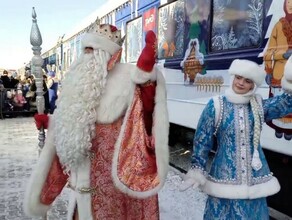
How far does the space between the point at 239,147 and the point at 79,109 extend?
869 mm

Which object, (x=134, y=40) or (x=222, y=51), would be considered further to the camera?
(x=134, y=40)

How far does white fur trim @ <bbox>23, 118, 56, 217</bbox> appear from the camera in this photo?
199cm

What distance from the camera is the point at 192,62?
4.59 metres

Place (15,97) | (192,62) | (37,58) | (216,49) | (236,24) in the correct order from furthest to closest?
(15,97), (192,62), (216,49), (236,24), (37,58)

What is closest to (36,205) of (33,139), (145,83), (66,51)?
(145,83)

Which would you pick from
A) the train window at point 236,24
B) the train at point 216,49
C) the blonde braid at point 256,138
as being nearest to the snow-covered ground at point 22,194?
the train at point 216,49

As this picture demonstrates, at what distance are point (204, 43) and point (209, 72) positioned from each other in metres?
0.39

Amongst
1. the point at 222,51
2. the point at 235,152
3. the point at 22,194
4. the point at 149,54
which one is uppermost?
the point at 222,51

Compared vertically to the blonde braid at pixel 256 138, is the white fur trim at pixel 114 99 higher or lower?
higher

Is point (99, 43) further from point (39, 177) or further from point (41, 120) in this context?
point (39, 177)

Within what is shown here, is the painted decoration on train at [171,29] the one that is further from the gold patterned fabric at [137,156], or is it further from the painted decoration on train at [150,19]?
the gold patterned fabric at [137,156]

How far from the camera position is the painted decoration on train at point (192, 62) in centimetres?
441

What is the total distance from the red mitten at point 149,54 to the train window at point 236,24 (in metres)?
1.79

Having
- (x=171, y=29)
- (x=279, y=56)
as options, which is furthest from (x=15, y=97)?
(x=279, y=56)
